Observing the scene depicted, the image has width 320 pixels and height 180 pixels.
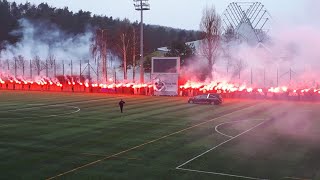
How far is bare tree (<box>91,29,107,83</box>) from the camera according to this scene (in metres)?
97.3

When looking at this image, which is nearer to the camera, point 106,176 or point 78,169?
point 106,176

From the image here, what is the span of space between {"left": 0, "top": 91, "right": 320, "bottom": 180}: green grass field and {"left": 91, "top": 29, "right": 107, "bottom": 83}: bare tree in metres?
51.4

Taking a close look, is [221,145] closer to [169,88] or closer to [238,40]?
[238,40]

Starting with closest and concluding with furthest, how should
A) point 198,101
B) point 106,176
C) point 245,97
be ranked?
point 106,176 → point 198,101 → point 245,97

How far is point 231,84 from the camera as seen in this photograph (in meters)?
73.1

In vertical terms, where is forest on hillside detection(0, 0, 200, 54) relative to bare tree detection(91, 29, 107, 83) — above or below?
above

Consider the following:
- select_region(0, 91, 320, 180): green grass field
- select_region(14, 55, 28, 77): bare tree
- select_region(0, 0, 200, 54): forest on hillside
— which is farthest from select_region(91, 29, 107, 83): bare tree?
select_region(0, 91, 320, 180): green grass field

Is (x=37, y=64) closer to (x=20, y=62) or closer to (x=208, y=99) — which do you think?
(x=20, y=62)

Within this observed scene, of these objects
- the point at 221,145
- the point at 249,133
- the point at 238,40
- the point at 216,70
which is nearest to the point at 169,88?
the point at 216,70

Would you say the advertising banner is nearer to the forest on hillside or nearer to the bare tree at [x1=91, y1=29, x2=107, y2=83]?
the bare tree at [x1=91, y1=29, x2=107, y2=83]

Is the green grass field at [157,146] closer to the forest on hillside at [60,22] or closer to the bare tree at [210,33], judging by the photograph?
the bare tree at [210,33]

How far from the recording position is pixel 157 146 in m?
28.0

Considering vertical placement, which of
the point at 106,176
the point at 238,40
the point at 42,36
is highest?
the point at 42,36

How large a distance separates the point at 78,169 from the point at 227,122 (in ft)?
69.7
